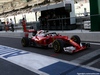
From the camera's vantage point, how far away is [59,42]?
899 cm

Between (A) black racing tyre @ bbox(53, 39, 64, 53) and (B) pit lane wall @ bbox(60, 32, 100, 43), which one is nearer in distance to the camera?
A: (A) black racing tyre @ bbox(53, 39, 64, 53)

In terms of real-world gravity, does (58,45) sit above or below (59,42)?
below

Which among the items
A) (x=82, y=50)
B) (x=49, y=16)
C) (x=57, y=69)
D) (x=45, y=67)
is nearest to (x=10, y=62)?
(x=45, y=67)

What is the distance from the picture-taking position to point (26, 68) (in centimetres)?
745

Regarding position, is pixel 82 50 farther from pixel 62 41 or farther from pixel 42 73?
pixel 42 73

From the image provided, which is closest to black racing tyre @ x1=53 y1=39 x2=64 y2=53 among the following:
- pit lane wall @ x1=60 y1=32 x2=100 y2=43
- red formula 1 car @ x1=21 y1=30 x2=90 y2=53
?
red formula 1 car @ x1=21 y1=30 x2=90 y2=53

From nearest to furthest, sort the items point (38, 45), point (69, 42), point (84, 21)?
point (69, 42), point (38, 45), point (84, 21)

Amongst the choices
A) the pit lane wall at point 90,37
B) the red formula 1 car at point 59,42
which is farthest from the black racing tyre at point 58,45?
the pit lane wall at point 90,37

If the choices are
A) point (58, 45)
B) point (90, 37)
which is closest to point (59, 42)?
point (58, 45)

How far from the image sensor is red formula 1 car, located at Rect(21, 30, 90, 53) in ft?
29.5

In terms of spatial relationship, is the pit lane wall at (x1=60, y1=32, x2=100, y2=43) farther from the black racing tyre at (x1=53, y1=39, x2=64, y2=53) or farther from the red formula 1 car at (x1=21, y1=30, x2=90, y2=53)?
the black racing tyre at (x1=53, y1=39, x2=64, y2=53)

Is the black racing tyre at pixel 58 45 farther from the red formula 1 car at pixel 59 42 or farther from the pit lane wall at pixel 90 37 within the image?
the pit lane wall at pixel 90 37

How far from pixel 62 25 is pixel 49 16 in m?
4.03

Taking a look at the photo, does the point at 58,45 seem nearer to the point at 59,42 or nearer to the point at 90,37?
the point at 59,42
